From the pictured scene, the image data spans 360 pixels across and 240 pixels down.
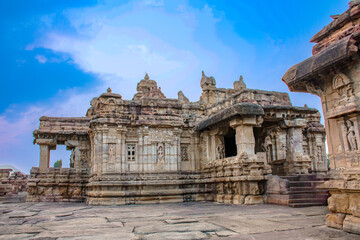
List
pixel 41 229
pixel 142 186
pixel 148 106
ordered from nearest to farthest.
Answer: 1. pixel 41 229
2. pixel 142 186
3. pixel 148 106

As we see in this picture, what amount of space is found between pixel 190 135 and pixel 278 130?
4243 millimetres

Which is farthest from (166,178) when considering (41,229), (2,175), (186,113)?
(2,175)

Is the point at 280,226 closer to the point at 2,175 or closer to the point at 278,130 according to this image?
the point at 278,130

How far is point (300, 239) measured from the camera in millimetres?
5219

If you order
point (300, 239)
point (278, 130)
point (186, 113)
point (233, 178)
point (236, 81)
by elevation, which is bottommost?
point (300, 239)

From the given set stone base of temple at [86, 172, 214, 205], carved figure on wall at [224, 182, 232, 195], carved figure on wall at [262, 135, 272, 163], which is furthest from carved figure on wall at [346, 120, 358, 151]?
stone base of temple at [86, 172, 214, 205]

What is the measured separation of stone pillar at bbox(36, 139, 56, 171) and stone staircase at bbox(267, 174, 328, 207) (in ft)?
45.6

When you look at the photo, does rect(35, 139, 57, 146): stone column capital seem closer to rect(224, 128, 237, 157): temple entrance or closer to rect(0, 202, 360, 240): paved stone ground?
rect(224, 128, 237, 157): temple entrance

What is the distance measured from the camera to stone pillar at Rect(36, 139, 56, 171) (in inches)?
777

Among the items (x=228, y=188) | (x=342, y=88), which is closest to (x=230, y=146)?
(x=228, y=188)

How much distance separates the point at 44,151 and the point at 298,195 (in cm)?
1553

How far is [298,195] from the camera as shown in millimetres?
10594

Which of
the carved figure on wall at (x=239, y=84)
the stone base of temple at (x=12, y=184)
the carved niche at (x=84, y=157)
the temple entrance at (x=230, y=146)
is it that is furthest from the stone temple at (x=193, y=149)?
the stone base of temple at (x=12, y=184)

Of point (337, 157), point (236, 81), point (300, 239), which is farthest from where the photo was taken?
point (236, 81)
